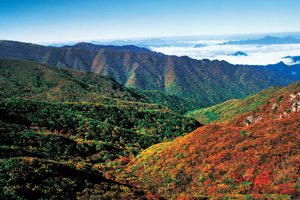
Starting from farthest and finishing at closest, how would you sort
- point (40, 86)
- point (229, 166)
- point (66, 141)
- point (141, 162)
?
1. point (40, 86)
2. point (66, 141)
3. point (141, 162)
4. point (229, 166)

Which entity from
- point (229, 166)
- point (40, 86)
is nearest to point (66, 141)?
point (229, 166)

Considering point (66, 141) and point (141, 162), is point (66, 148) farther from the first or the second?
point (141, 162)

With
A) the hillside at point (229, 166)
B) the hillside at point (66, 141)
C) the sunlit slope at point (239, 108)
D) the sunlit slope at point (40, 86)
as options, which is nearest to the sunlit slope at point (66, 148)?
the hillside at point (66, 141)

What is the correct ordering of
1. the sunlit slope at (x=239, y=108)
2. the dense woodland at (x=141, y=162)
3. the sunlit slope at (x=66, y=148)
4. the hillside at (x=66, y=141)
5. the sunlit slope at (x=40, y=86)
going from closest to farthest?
the dense woodland at (x=141, y=162), the sunlit slope at (x=66, y=148), the hillside at (x=66, y=141), the sunlit slope at (x=40, y=86), the sunlit slope at (x=239, y=108)

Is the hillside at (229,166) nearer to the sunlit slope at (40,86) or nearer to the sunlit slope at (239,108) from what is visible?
the sunlit slope at (40,86)

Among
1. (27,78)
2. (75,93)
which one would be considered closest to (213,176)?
(75,93)

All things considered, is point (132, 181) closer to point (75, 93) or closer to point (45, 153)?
point (45, 153)

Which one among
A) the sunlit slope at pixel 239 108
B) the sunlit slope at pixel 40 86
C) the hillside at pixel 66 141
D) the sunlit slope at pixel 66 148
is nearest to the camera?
the sunlit slope at pixel 66 148

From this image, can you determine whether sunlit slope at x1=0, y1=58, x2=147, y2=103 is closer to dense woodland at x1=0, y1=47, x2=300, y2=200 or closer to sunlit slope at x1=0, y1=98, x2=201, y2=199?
sunlit slope at x1=0, y1=98, x2=201, y2=199
